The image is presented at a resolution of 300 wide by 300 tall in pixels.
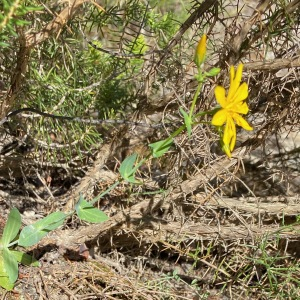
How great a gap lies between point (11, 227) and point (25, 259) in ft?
0.65

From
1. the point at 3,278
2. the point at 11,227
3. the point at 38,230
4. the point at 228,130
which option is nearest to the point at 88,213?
the point at 38,230

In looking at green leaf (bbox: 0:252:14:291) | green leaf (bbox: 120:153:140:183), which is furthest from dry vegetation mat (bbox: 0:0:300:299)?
green leaf (bbox: 120:153:140:183)

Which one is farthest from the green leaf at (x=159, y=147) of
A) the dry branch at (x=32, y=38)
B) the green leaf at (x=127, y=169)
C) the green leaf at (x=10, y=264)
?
the green leaf at (x=10, y=264)

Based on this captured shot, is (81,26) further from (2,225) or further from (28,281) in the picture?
(28,281)

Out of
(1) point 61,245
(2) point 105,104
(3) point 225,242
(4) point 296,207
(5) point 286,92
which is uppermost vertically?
(5) point 286,92

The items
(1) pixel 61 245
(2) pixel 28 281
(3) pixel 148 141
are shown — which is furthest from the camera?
(3) pixel 148 141

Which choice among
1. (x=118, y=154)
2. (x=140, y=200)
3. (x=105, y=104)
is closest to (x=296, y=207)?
(x=140, y=200)

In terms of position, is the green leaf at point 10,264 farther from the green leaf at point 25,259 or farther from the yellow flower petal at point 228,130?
the yellow flower petal at point 228,130

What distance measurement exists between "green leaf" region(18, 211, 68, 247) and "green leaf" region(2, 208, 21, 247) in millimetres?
48

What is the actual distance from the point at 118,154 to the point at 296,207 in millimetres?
846

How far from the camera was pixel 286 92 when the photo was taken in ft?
7.32

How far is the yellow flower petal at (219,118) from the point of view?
152cm

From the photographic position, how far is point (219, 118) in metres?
1.53

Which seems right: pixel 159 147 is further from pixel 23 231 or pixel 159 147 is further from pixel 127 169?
pixel 23 231
